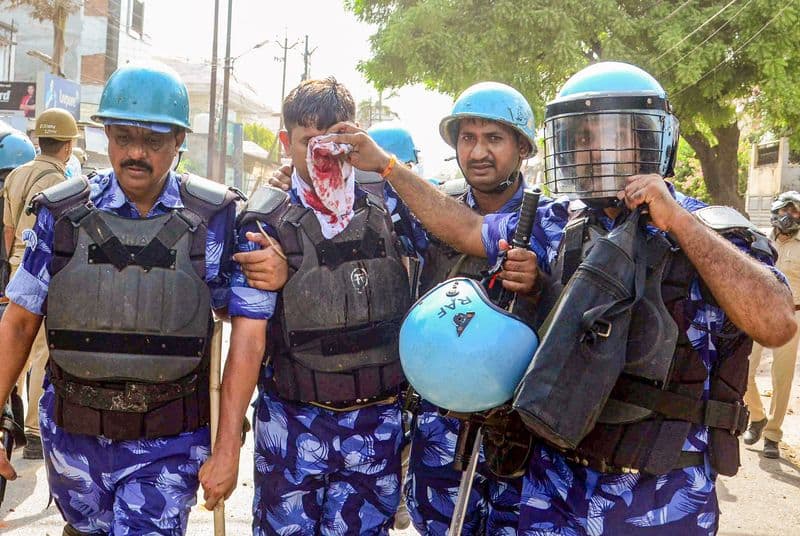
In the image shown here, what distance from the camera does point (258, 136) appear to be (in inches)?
2296

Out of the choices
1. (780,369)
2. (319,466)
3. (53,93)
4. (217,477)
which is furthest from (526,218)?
(53,93)

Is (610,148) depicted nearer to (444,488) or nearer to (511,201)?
(511,201)

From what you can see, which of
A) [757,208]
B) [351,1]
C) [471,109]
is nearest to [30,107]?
[351,1]

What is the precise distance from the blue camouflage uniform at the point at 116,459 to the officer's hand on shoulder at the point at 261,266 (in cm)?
13

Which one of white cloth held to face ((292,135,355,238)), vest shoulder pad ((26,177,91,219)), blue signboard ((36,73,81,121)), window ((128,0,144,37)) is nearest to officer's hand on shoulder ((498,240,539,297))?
white cloth held to face ((292,135,355,238))

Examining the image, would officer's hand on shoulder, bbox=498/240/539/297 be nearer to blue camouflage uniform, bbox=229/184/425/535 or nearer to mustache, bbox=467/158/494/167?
blue camouflage uniform, bbox=229/184/425/535

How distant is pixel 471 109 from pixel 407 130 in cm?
255

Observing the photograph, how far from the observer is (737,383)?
8.29 feet

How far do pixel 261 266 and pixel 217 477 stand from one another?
73 cm

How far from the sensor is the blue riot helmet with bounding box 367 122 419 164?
6.06m

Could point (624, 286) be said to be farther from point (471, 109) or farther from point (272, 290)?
point (471, 109)

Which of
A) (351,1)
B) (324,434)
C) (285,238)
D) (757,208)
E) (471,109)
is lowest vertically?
(324,434)

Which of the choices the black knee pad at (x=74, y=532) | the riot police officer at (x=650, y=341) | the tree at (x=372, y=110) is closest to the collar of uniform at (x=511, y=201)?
the riot police officer at (x=650, y=341)

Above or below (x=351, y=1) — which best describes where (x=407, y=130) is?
below
